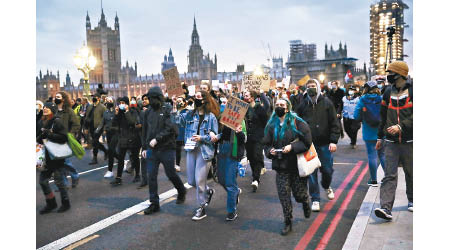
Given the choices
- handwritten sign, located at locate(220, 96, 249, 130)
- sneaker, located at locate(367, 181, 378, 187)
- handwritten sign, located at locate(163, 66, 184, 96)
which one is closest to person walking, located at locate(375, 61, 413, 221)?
handwritten sign, located at locate(220, 96, 249, 130)

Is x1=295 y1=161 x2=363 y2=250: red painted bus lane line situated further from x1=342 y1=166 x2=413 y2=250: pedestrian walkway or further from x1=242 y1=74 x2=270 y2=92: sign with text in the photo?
x1=242 y1=74 x2=270 y2=92: sign with text

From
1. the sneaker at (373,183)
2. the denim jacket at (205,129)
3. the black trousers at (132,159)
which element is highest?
the denim jacket at (205,129)

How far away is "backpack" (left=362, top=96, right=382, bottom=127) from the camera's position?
7.56m

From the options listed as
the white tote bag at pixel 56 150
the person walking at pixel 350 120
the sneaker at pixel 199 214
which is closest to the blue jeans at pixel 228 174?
the sneaker at pixel 199 214

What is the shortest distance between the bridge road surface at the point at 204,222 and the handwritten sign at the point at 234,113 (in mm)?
1450

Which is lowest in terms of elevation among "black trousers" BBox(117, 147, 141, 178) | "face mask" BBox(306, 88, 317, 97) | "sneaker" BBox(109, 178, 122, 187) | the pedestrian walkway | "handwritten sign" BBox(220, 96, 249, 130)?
"sneaker" BBox(109, 178, 122, 187)

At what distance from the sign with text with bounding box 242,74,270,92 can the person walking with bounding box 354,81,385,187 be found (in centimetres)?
288

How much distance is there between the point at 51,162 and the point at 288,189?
3.90m

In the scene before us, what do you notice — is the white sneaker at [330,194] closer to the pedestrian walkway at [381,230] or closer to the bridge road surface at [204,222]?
the bridge road surface at [204,222]

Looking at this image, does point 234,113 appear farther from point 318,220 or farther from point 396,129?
point 396,129

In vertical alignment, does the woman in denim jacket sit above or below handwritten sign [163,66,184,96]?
below

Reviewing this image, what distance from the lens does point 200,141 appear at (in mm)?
6102

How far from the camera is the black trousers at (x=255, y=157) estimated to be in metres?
8.00
